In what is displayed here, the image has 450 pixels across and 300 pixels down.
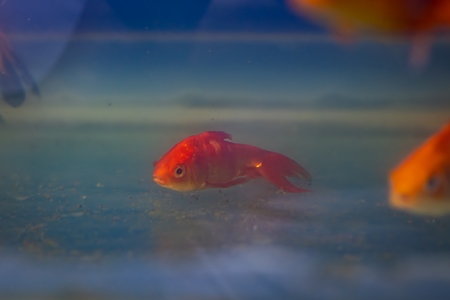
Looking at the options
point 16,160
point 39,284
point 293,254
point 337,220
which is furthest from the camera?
point 16,160

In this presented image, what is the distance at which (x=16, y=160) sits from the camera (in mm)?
2930

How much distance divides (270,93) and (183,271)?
1.63 m

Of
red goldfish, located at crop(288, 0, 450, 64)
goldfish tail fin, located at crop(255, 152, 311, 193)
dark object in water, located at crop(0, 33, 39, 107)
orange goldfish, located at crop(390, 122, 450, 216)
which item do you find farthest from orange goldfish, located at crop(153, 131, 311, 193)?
dark object in water, located at crop(0, 33, 39, 107)

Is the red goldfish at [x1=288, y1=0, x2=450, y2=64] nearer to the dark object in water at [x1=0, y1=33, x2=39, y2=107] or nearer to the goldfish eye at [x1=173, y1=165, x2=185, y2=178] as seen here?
the goldfish eye at [x1=173, y1=165, x2=185, y2=178]

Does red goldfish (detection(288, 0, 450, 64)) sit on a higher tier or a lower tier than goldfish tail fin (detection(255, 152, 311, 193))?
lower

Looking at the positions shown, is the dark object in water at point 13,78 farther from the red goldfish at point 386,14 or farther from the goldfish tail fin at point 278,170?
the red goldfish at point 386,14

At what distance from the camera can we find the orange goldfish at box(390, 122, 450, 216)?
1.25 metres

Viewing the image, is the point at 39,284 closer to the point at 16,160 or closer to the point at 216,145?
the point at 216,145

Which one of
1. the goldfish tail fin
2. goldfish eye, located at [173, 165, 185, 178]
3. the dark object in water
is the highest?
the dark object in water

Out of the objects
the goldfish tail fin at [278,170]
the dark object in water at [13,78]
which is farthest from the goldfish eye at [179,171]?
the dark object in water at [13,78]

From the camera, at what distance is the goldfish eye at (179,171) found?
202cm

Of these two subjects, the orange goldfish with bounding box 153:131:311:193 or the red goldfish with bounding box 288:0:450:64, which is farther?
the orange goldfish with bounding box 153:131:311:193

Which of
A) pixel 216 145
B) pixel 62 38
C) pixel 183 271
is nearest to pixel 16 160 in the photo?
pixel 62 38

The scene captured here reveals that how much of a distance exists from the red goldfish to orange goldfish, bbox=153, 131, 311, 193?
3.69 ft
